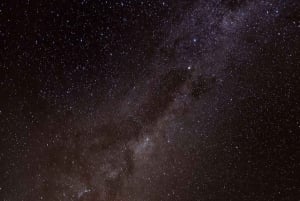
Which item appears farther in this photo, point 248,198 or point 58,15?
point 248,198

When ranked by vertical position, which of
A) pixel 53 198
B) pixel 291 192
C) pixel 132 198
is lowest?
pixel 291 192

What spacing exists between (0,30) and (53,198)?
3.23 meters

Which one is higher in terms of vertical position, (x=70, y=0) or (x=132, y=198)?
(x=70, y=0)

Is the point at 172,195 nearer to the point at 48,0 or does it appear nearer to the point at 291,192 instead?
the point at 291,192

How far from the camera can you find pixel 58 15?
16.8 feet

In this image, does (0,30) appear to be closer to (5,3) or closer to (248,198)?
(5,3)

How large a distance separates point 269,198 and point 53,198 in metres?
4.63

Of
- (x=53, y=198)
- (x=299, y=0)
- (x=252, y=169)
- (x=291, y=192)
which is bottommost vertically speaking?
(x=291, y=192)

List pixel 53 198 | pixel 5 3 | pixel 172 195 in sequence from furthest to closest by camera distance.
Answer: pixel 172 195
pixel 53 198
pixel 5 3

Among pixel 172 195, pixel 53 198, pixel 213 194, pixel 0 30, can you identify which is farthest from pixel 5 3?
pixel 213 194

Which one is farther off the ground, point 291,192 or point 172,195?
point 172,195

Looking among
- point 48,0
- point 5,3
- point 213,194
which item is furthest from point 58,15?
point 213,194

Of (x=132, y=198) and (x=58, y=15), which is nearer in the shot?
(x=58, y=15)

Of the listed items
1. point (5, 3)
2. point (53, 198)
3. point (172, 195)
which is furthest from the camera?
point (172, 195)
